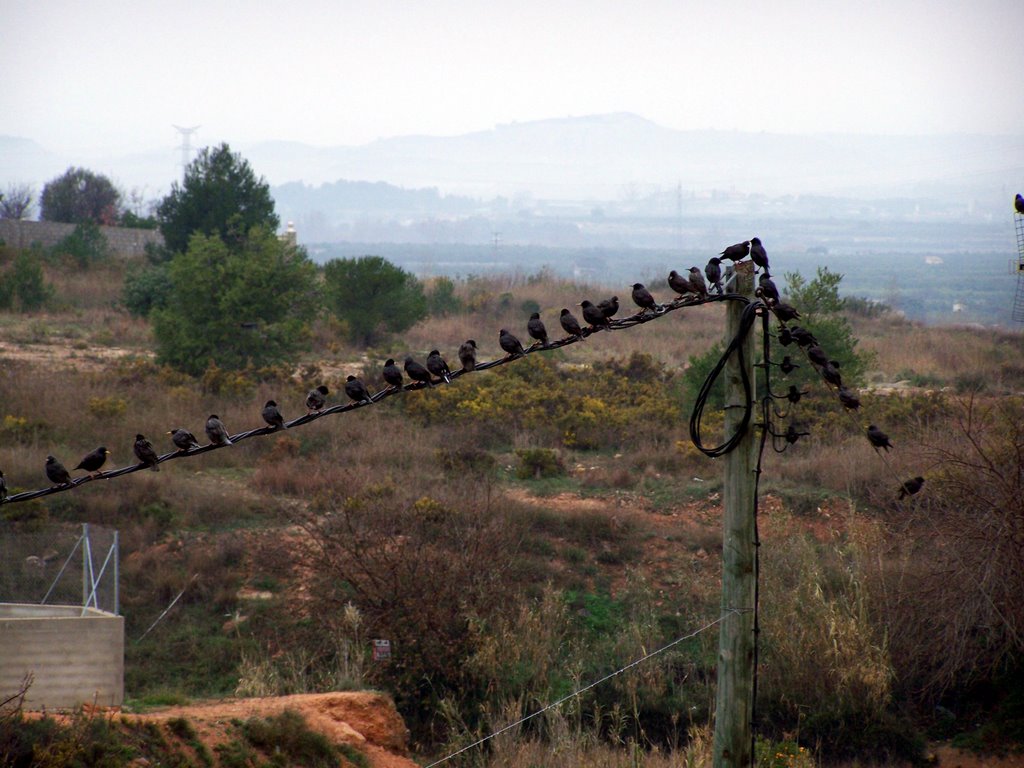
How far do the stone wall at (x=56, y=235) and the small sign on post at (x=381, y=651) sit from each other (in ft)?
109

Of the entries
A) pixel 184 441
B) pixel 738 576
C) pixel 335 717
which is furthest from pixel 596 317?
pixel 335 717

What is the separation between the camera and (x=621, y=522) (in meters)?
12.9

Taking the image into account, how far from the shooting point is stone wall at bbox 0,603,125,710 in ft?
24.4

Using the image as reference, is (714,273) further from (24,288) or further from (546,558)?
(24,288)

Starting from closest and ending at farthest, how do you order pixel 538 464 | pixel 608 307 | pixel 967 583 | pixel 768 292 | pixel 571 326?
pixel 768 292 < pixel 608 307 < pixel 571 326 < pixel 967 583 < pixel 538 464

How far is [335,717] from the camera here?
7852mm

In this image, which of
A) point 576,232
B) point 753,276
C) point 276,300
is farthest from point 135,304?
point 576,232

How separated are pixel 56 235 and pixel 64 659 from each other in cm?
3705

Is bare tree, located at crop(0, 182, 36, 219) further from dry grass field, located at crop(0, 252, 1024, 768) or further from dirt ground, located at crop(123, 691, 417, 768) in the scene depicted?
dirt ground, located at crop(123, 691, 417, 768)

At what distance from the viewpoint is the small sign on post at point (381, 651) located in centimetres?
913

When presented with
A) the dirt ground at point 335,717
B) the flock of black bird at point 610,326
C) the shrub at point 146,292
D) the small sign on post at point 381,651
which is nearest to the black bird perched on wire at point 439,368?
the flock of black bird at point 610,326

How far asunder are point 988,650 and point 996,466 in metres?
1.67

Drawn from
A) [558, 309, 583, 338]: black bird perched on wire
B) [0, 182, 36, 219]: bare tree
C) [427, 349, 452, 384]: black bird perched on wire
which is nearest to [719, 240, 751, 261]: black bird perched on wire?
[558, 309, 583, 338]: black bird perched on wire

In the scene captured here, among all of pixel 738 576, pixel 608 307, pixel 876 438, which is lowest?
pixel 738 576
